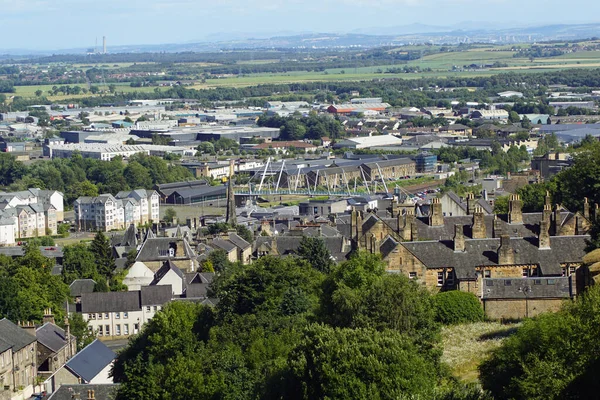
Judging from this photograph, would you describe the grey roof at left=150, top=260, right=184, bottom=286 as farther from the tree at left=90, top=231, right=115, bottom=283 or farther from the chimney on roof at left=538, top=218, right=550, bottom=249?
the chimney on roof at left=538, top=218, right=550, bottom=249

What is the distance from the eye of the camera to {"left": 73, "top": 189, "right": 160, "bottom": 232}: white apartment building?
91250 millimetres

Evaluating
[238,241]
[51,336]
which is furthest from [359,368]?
[238,241]

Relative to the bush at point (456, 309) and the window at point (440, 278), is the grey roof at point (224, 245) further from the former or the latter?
the bush at point (456, 309)

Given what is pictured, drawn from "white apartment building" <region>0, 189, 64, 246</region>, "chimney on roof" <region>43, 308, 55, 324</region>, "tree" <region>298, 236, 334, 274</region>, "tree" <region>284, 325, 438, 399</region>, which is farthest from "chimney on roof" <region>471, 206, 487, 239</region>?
"white apartment building" <region>0, 189, 64, 246</region>

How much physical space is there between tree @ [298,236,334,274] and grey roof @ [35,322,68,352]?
994 centimetres

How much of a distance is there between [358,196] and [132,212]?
16053 mm

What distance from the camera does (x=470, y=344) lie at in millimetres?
31828

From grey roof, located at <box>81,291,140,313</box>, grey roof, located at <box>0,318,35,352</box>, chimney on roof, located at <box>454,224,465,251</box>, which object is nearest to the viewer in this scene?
chimney on roof, located at <box>454,224,465,251</box>

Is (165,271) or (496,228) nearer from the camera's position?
(496,228)

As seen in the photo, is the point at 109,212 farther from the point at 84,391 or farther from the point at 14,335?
the point at 84,391

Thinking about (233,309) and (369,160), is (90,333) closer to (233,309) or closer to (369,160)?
(233,309)

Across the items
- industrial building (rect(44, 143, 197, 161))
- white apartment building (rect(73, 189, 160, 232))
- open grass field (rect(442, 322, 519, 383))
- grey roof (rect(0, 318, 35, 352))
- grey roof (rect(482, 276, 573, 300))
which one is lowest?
industrial building (rect(44, 143, 197, 161))

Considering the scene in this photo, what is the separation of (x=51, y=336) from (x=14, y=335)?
227 centimetres

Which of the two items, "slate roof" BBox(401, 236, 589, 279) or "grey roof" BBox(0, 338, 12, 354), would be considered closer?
"slate roof" BBox(401, 236, 589, 279)
